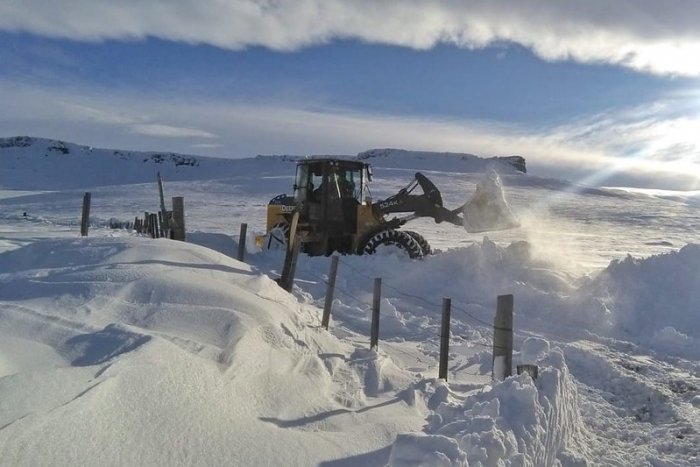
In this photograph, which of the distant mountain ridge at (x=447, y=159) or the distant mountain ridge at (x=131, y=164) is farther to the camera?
the distant mountain ridge at (x=447, y=159)

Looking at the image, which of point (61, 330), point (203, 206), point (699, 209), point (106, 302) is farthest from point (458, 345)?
point (699, 209)

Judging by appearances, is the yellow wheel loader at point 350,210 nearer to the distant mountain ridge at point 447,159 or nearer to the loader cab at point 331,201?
the loader cab at point 331,201

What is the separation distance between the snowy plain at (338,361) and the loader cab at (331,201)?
4.67 ft

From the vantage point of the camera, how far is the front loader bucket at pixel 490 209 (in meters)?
15.6

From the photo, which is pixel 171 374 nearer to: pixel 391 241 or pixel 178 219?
pixel 178 219

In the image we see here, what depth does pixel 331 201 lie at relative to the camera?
1675cm

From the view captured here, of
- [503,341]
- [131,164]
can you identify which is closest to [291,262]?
[503,341]

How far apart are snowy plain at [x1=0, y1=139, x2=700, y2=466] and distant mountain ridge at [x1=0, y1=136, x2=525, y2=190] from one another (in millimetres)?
51952

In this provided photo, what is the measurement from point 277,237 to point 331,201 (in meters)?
2.06

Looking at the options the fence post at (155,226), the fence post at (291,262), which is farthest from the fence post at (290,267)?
the fence post at (155,226)

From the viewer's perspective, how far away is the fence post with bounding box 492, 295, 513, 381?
22.3 ft

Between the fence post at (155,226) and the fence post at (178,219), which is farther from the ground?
the fence post at (178,219)

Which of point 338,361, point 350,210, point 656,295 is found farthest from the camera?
point 350,210

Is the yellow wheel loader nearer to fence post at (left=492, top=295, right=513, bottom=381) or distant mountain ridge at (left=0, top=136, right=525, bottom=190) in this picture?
fence post at (left=492, top=295, right=513, bottom=381)
